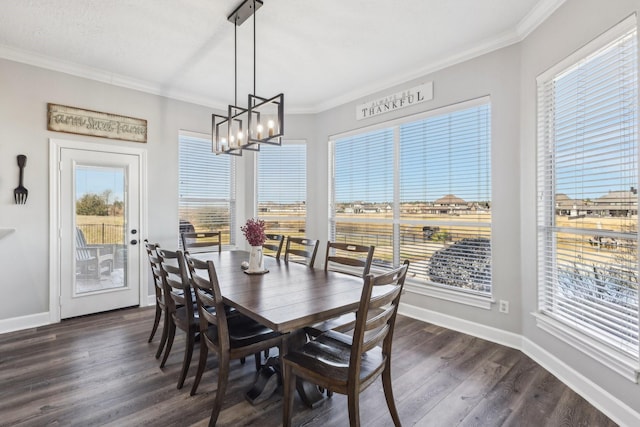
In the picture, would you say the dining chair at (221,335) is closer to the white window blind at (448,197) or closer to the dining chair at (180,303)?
the dining chair at (180,303)

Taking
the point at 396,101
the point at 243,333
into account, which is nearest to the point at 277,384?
the point at 243,333

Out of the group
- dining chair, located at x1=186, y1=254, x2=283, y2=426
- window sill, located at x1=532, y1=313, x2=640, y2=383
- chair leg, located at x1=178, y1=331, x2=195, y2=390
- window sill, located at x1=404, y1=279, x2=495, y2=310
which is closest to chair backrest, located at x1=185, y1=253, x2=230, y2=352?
dining chair, located at x1=186, y1=254, x2=283, y2=426

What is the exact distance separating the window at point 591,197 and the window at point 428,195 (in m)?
0.59

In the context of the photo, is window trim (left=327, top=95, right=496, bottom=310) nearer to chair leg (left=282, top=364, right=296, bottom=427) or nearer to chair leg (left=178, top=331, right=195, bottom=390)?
chair leg (left=282, top=364, right=296, bottom=427)

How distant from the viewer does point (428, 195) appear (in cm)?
366

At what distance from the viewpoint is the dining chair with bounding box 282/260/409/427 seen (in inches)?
58.7

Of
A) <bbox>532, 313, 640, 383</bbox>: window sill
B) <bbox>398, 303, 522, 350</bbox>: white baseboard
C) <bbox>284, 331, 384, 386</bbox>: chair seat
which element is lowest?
<bbox>398, 303, 522, 350</bbox>: white baseboard

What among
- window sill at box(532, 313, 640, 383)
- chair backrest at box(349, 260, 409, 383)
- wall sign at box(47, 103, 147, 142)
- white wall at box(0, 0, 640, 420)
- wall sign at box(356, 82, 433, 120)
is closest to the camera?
chair backrest at box(349, 260, 409, 383)

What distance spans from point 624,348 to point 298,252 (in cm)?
249

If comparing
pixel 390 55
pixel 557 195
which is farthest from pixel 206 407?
pixel 390 55

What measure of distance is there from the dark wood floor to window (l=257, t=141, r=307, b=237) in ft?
7.97

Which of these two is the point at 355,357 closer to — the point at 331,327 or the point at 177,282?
the point at 331,327

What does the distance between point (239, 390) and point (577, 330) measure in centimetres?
249

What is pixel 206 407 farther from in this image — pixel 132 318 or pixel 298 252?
pixel 132 318
